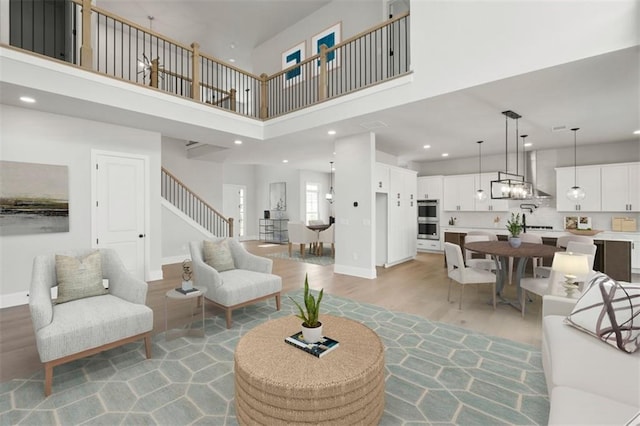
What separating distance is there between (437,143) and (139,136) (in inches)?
250

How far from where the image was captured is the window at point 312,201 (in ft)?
40.7

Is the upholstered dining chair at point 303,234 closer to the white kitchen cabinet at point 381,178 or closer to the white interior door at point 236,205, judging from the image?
the white kitchen cabinet at point 381,178

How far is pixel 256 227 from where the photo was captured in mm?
12805

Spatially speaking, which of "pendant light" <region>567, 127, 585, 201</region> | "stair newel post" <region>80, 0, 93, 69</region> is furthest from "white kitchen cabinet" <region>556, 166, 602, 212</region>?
"stair newel post" <region>80, 0, 93, 69</region>

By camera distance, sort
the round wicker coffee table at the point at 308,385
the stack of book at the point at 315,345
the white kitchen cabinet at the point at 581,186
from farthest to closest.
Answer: the white kitchen cabinet at the point at 581,186 < the stack of book at the point at 315,345 < the round wicker coffee table at the point at 308,385

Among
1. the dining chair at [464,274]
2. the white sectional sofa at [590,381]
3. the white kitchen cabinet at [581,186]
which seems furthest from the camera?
the white kitchen cabinet at [581,186]

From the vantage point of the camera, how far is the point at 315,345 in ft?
6.69

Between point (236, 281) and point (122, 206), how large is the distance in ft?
10.4

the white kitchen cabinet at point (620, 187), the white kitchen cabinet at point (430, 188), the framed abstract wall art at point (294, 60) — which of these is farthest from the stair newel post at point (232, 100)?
the white kitchen cabinet at point (620, 187)

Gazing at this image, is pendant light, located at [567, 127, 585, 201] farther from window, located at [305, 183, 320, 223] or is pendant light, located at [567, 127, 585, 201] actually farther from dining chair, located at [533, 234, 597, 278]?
window, located at [305, 183, 320, 223]

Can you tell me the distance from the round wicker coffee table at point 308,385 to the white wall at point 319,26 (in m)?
→ 6.32

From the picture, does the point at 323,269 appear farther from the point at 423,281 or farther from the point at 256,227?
the point at 256,227

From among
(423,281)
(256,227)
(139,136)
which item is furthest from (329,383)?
(256,227)

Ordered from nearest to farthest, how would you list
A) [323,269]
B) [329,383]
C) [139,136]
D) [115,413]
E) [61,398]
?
[329,383], [115,413], [61,398], [139,136], [323,269]
